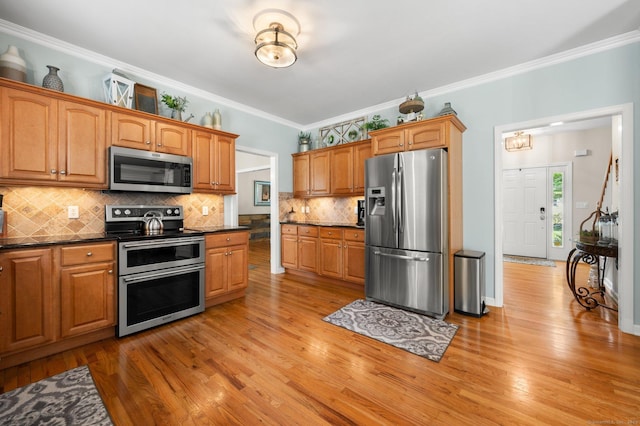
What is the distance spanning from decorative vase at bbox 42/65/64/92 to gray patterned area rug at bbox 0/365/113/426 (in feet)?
8.26

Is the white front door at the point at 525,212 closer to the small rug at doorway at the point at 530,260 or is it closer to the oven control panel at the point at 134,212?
the small rug at doorway at the point at 530,260

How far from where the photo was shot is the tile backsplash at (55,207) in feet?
7.94

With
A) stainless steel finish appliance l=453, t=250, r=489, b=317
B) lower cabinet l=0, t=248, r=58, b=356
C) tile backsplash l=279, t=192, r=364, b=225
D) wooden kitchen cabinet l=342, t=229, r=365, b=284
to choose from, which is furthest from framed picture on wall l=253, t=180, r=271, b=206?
stainless steel finish appliance l=453, t=250, r=489, b=317

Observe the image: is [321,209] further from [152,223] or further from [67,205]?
[67,205]

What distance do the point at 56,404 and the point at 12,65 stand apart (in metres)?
2.80

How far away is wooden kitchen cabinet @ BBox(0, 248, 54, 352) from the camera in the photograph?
6.52 feet

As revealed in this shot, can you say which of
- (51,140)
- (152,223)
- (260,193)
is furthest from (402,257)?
(260,193)

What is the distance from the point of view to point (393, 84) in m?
3.57

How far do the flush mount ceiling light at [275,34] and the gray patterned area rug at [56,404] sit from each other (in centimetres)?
294

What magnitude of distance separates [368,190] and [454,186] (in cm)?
103

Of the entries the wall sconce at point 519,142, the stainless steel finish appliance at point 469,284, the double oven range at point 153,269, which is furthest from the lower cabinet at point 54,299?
the wall sconce at point 519,142

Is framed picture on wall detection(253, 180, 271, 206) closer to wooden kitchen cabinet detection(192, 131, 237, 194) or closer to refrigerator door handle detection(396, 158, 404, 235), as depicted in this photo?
wooden kitchen cabinet detection(192, 131, 237, 194)

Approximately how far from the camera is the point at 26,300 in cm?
208

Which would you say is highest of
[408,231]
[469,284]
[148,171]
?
[148,171]
